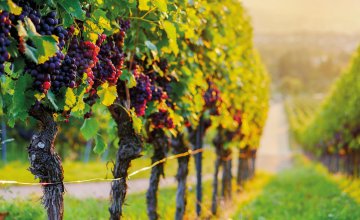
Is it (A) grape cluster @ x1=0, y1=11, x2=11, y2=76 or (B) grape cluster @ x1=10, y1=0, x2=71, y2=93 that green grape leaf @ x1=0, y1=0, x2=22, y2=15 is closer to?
(A) grape cluster @ x1=0, y1=11, x2=11, y2=76

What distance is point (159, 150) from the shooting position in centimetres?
904

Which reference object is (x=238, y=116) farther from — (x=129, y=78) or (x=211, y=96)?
(x=129, y=78)

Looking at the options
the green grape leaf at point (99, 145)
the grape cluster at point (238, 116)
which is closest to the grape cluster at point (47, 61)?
the green grape leaf at point (99, 145)

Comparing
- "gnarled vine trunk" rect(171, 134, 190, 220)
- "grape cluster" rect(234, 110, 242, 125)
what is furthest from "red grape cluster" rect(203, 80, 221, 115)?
"grape cluster" rect(234, 110, 242, 125)

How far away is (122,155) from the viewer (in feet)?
22.2

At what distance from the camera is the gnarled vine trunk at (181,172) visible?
9.97 m

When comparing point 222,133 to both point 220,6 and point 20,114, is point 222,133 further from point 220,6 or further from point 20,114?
point 20,114

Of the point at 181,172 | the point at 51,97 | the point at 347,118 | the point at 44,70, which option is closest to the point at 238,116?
the point at 181,172

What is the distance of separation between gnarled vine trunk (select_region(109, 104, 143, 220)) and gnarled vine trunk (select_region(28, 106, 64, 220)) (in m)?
1.77

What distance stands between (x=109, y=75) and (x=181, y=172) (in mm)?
5275

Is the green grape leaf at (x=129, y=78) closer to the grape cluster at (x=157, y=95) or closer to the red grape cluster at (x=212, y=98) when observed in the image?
the grape cluster at (x=157, y=95)

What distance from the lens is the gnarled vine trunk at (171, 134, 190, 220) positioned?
32.7ft

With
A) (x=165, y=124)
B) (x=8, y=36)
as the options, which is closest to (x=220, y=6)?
(x=165, y=124)

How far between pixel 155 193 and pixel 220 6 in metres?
3.70
